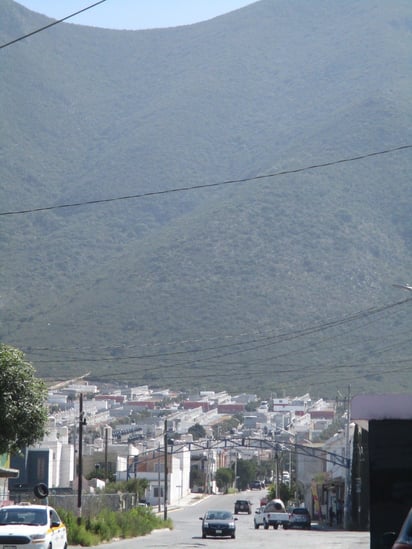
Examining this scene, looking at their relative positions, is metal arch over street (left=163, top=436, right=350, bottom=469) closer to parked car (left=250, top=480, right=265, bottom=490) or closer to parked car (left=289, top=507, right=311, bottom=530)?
parked car (left=289, top=507, right=311, bottom=530)

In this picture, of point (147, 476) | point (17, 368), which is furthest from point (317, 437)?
point (17, 368)

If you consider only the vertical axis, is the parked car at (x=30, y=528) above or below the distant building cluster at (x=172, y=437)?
below

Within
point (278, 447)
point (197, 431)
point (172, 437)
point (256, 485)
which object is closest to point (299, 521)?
point (278, 447)

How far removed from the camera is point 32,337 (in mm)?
140875

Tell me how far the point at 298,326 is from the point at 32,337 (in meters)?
31.0

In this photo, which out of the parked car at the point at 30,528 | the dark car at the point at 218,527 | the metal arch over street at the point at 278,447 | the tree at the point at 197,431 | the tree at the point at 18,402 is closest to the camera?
the parked car at the point at 30,528

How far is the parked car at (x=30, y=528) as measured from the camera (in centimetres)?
2478

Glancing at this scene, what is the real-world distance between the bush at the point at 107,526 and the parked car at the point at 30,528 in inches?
402

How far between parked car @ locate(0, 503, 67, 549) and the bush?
10214 millimetres

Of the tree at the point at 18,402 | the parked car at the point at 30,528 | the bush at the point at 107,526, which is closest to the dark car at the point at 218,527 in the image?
the bush at the point at 107,526

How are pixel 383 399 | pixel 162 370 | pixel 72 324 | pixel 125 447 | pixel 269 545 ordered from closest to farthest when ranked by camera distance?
1. pixel 383 399
2. pixel 269 545
3. pixel 125 447
4. pixel 72 324
5. pixel 162 370

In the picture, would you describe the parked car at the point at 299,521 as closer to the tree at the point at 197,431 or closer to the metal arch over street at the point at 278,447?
the metal arch over street at the point at 278,447

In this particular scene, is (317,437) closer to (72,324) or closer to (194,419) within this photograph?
(194,419)

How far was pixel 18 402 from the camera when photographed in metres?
28.6
